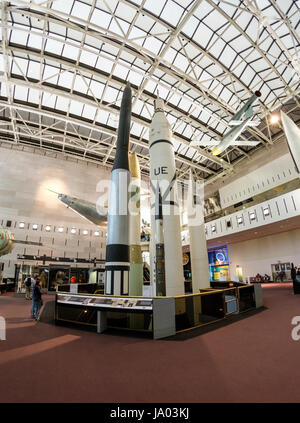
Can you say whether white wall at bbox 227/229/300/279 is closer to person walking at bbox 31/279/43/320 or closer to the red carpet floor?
the red carpet floor

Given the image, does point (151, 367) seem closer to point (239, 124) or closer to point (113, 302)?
point (113, 302)

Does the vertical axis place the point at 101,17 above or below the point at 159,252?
above

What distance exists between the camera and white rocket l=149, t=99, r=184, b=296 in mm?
7168

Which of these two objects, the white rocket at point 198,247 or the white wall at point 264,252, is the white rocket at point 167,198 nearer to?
the white rocket at point 198,247

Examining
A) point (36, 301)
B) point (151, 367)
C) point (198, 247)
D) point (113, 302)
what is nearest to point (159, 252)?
point (113, 302)

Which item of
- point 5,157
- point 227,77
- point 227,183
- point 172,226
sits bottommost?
point 172,226

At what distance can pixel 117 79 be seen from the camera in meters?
15.2

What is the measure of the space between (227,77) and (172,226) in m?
13.3

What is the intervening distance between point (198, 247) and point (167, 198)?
4.20m

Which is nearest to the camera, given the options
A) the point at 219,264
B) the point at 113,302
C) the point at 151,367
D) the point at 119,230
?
the point at 151,367

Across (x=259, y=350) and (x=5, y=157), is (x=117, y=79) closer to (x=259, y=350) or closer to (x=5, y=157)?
(x=5, y=157)

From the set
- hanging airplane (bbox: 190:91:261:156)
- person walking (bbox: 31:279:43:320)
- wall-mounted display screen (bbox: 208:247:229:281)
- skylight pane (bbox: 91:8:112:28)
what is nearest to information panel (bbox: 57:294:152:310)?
person walking (bbox: 31:279:43:320)

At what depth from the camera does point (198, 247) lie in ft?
35.6

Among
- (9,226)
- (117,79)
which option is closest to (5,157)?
(9,226)
